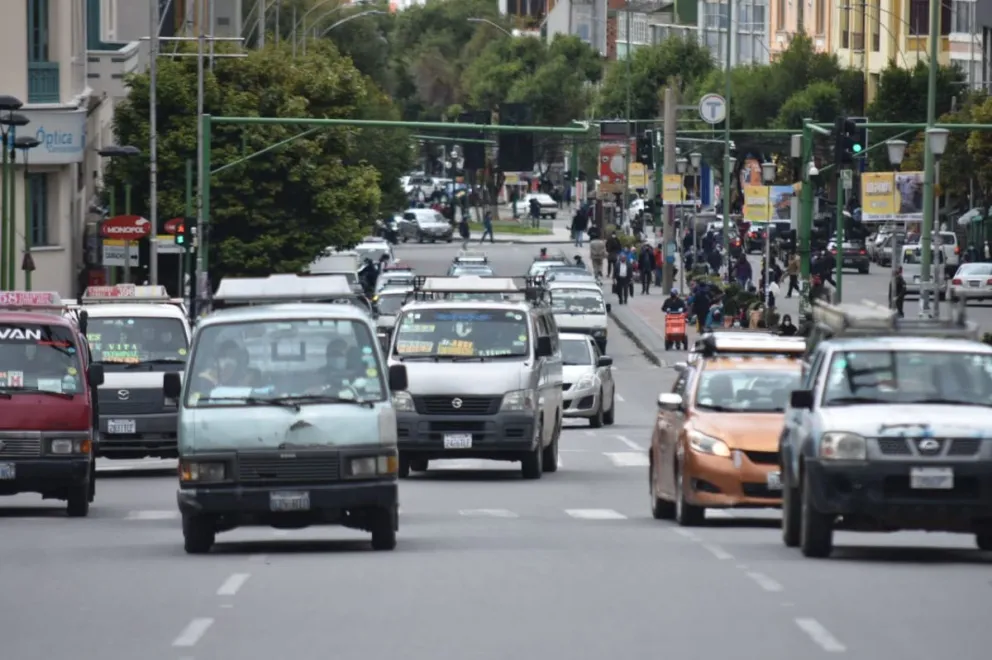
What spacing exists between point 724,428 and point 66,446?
6472 mm

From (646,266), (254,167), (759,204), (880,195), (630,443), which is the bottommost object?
(630,443)

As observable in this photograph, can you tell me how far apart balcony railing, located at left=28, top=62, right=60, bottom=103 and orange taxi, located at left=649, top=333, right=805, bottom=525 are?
3374cm

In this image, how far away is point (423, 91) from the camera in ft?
578

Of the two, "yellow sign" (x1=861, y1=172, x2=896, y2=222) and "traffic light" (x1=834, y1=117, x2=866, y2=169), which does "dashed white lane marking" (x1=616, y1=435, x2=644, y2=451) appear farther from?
"yellow sign" (x1=861, y1=172, x2=896, y2=222)

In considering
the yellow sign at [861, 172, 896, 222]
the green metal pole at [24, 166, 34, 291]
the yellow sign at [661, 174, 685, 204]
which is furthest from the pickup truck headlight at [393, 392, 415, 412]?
the yellow sign at [661, 174, 685, 204]

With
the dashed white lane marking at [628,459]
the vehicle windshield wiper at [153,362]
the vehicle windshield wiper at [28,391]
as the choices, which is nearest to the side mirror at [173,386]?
the vehicle windshield wiper at [28,391]

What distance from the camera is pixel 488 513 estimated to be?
920 inches

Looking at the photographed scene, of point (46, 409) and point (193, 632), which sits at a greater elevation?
point (46, 409)

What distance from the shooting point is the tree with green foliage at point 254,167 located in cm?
6303

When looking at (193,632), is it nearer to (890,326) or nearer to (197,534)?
(197,534)

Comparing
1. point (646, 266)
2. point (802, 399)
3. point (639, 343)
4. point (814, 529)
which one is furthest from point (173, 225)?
point (814, 529)

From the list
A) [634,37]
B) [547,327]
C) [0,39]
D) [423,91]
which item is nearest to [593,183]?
[634,37]

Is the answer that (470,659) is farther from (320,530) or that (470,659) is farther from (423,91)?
(423,91)

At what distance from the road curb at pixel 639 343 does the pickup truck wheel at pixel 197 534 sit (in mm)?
41309
